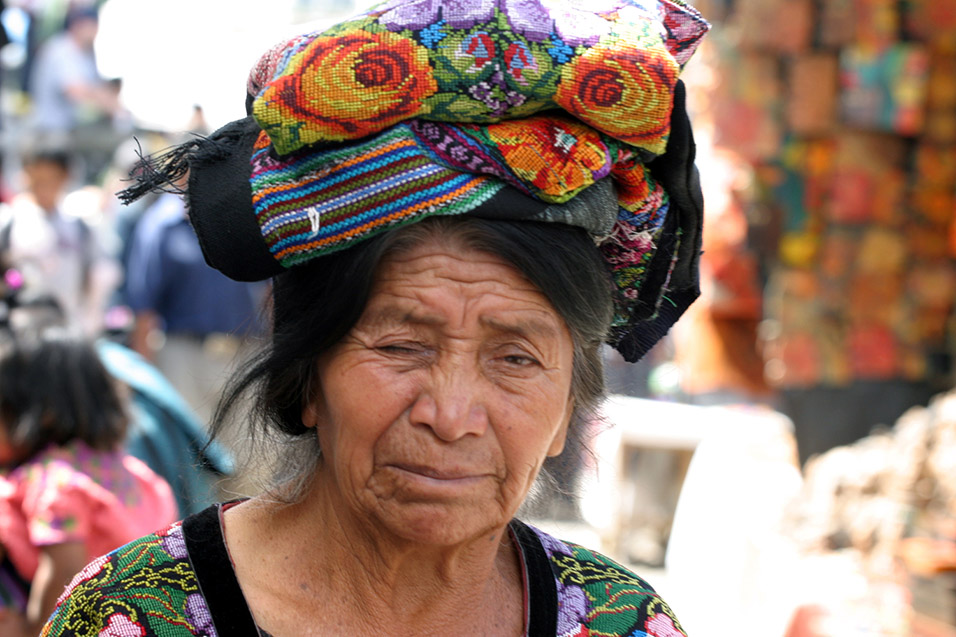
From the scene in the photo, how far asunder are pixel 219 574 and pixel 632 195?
2.65ft

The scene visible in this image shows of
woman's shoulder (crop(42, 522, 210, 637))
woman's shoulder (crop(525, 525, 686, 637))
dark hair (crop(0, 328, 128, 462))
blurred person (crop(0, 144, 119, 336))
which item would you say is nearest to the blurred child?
dark hair (crop(0, 328, 128, 462))

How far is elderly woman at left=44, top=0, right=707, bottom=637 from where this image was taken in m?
1.44

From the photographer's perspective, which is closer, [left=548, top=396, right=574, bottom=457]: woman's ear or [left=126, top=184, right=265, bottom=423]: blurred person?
[left=548, top=396, right=574, bottom=457]: woman's ear

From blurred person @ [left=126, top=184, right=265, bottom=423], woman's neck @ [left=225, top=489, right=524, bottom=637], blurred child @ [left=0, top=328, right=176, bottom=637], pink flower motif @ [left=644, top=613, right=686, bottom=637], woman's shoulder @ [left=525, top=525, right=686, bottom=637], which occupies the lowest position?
blurred person @ [left=126, top=184, right=265, bottom=423]

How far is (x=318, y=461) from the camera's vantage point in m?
1.71

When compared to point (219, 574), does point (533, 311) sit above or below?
above

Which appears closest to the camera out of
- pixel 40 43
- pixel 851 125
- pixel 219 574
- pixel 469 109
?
pixel 469 109

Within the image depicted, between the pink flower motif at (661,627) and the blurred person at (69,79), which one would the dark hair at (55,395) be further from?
the blurred person at (69,79)

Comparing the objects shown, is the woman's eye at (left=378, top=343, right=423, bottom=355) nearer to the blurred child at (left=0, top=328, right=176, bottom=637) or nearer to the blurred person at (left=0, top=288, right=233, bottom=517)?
the blurred child at (left=0, top=328, right=176, bottom=637)

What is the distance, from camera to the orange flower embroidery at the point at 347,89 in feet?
4.62

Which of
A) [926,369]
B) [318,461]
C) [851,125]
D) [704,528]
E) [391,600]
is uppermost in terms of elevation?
[318,461]

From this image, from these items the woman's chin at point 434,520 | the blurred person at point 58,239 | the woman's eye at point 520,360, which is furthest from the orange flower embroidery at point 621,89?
the blurred person at point 58,239

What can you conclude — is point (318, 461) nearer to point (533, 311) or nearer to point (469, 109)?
point (533, 311)

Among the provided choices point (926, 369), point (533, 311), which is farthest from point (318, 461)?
point (926, 369)
